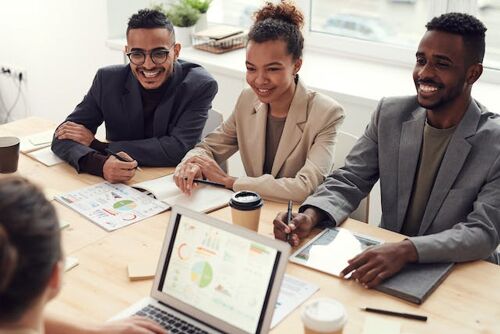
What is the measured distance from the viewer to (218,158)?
2.39m

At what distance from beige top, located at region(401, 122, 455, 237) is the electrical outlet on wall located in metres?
3.32

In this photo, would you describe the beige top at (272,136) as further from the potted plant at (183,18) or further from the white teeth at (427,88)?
the potted plant at (183,18)

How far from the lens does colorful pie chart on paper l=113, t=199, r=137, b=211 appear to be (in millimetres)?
1965

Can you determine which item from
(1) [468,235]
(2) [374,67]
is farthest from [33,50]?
(1) [468,235]

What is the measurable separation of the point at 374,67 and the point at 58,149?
5.59 ft

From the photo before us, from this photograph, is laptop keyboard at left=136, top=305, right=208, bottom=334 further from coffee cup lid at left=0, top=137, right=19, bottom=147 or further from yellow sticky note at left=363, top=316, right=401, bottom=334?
coffee cup lid at left=0, top=137, right=19, bottom=147

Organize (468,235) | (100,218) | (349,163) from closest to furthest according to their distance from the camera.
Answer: (468,235), (100,218), (349,163)

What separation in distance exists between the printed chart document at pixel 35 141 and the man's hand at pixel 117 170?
0.43 m

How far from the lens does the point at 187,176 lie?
209 cm

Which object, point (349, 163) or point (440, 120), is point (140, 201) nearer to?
point (349, 163)

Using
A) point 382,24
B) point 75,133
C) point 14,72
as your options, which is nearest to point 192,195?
point 75,133

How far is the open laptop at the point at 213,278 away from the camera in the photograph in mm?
1261

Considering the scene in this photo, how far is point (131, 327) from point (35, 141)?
56.5 inches

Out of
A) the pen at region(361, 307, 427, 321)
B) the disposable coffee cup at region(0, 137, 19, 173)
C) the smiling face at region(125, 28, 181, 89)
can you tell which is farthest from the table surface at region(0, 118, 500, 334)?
the smiling face at region(125, 28, 181, 89)
